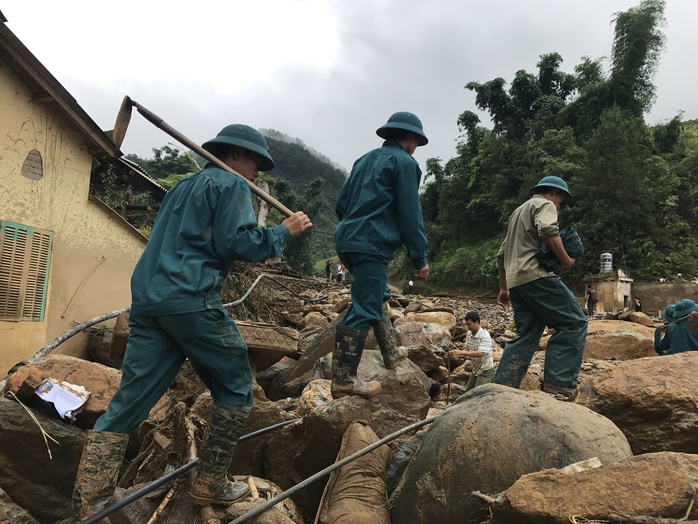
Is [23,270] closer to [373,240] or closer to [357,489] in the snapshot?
[373,240]

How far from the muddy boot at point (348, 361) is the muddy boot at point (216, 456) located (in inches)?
36.0

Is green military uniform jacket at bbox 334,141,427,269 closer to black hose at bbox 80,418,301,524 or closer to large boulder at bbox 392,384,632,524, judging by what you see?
large boulder at bbox 392,384,632,524

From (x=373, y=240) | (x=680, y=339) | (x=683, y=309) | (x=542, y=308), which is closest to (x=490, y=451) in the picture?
(x=373, y=240)

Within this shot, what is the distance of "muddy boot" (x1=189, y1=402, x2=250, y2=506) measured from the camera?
2.39 m

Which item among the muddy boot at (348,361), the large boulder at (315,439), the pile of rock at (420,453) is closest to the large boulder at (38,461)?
the pile of rock at (420,453)

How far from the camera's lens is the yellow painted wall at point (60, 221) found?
6828mm

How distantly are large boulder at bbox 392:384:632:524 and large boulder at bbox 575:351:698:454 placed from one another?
1.99 ft

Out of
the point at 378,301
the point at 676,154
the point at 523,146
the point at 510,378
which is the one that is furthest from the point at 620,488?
the point at 676,154

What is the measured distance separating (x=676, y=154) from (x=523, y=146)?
11.2 m

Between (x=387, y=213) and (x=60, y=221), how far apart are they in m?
6.20

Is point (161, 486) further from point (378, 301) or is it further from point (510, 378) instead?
point (510, 378)

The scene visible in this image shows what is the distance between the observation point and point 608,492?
179 centimetres

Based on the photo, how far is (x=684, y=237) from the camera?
28.9m

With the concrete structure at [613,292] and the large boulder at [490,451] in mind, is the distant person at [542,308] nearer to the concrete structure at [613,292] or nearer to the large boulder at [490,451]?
the large boulder at [490,451]
